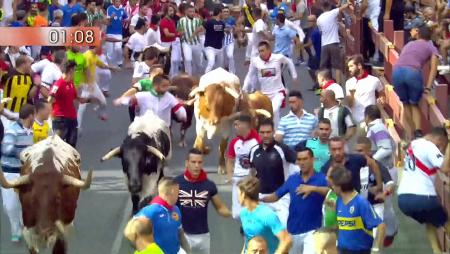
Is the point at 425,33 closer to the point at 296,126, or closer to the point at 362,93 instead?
the point at 362,93

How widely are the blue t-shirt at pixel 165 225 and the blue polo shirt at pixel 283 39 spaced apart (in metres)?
14.1

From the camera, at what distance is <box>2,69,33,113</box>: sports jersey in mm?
19266

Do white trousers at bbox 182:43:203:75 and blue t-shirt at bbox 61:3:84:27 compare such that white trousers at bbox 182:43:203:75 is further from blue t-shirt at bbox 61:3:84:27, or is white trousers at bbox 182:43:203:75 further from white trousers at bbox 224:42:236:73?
blue t-shirt at bbox 61:3:84:27

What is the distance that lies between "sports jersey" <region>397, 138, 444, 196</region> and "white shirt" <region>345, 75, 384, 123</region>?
4.35m

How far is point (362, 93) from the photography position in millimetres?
18375

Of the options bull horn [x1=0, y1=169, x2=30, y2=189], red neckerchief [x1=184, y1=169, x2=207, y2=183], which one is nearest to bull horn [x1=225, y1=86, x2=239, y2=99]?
bull horn [x1=0, y1=169, x2=30, y2=189]

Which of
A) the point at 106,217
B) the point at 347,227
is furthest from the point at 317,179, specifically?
the point at 106,217

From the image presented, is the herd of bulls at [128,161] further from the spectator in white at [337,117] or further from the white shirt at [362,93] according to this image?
the spectator in white at [337,117]

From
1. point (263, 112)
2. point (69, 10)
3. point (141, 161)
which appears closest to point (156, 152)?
point (141, 161)

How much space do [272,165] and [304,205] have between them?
1.36 m

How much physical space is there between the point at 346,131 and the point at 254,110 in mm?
2695

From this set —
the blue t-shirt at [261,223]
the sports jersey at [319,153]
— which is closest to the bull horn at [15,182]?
the blue t-shirt at [261,223]

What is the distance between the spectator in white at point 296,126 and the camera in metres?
15.8

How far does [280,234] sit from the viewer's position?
37.9 ft
